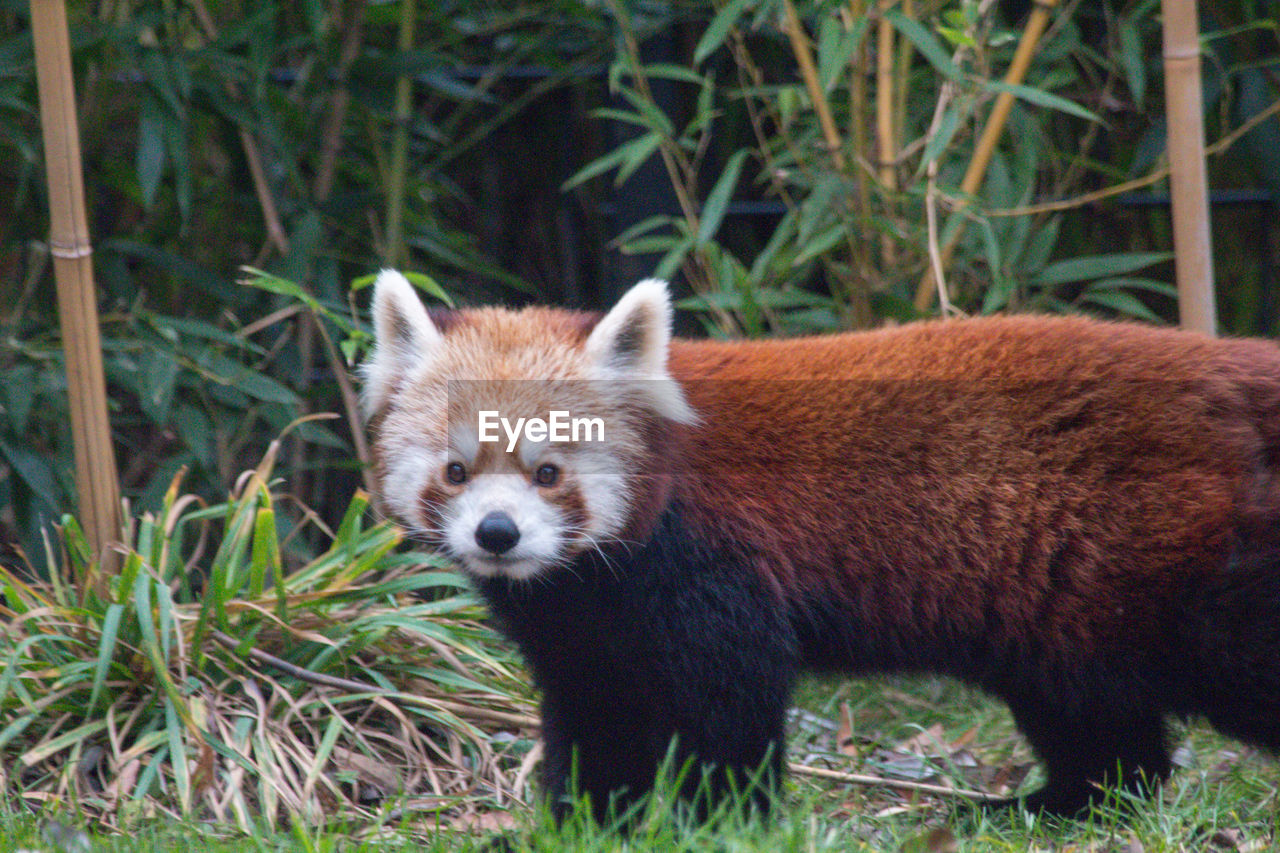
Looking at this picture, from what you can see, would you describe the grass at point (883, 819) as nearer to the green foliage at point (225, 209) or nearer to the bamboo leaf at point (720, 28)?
the green foliage at point (225, 209)

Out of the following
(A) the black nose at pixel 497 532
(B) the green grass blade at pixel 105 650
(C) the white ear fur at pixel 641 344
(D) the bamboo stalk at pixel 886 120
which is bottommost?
(B) the green grass blade at pixel 105 650

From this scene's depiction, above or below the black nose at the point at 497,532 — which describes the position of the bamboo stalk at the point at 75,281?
above

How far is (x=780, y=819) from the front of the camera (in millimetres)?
2529

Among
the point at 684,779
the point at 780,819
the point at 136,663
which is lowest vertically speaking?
the point at 780,819

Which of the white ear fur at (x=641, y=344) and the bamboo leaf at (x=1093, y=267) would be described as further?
the bamboo leaf at (x=1093, y=267)

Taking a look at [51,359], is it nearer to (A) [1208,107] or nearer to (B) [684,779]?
(B) [684,779]

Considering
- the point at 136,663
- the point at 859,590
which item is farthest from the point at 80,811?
the point at 859,590

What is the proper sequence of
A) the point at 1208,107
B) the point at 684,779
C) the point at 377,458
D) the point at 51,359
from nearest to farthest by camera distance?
the point at 684,779 < the point at 377,458 < the point at 51,359 < the point at 1208,107

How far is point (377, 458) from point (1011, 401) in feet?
4.14

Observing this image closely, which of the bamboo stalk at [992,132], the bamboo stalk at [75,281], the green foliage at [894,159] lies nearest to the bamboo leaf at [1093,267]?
the green foliage at [894,159]

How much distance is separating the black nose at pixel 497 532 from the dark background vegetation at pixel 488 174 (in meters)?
1.24

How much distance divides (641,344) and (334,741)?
45.6 inches

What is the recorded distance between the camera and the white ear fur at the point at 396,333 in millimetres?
2482
